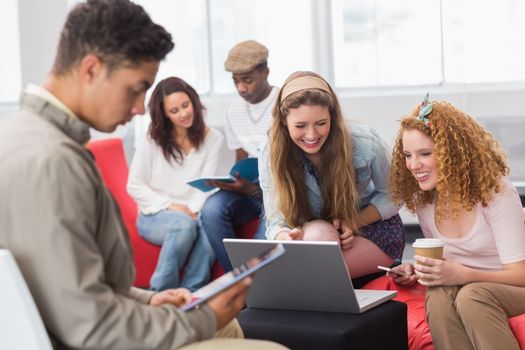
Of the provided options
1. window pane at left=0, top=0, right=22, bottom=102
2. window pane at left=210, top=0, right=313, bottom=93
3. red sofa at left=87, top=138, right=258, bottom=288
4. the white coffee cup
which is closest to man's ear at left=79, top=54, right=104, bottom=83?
the white coffee cup

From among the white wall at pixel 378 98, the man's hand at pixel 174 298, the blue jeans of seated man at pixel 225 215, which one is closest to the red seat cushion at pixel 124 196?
the blue jeans of seated man at pixel 225 215

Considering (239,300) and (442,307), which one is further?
(442,307)

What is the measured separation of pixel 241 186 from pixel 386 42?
1.92 m

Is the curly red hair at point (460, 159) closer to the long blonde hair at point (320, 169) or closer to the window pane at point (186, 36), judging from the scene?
the long blonde hair at point (320, 169)

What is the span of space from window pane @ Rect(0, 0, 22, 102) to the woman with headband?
3529mm

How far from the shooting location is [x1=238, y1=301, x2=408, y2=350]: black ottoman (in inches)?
89.0

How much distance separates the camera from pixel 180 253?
4.13 m

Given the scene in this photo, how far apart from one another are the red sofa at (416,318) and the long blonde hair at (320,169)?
219 millimetres

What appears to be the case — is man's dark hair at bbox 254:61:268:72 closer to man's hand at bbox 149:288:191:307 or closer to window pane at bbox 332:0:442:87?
window pane at bbox 332:0:442:87

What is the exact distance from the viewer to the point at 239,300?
5.49ft

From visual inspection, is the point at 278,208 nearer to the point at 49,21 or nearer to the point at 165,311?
the point at 165,311

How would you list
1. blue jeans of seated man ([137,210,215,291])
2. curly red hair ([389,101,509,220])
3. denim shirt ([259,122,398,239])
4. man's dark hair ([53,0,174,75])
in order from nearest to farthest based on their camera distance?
man's dark hair ([53,0,174,75]) → curly red hair ([389,101,509,220]) → denim shirt ([259,122,398,239]) → blue jeans of seated man ([137,210,215,291])

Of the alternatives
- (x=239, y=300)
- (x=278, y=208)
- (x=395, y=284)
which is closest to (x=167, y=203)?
(x=278, y=208)

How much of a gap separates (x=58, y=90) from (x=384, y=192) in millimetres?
1704
